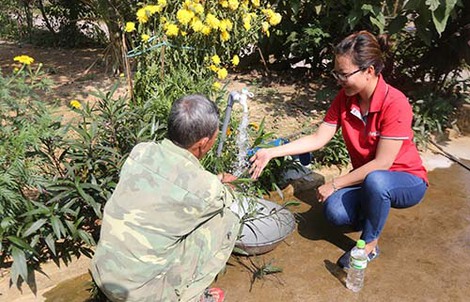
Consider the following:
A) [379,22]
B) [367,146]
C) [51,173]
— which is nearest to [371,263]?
[367,146]

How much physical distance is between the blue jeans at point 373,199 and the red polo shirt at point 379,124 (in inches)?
3.7

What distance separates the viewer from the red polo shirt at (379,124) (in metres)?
2.27

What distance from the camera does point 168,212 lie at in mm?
1474

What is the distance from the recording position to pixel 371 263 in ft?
8.36

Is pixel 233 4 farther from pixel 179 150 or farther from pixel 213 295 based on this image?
pixel 213 295

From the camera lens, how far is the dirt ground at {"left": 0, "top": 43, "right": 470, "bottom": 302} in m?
2.26

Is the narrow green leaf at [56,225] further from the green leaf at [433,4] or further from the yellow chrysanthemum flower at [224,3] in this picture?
the green leaf at [433,4]

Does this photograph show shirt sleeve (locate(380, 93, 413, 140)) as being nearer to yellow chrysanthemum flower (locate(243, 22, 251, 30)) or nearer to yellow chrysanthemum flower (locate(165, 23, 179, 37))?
yellow chrysanthemum flower (locate(243, 22, 251, 30))

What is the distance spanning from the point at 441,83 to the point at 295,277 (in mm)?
3009

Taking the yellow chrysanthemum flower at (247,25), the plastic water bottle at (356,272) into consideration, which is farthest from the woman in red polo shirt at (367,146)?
the yellow chrysanthemum flower at (247,25)

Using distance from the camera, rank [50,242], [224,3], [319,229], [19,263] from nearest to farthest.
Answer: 1. [19,263]
2. [50,242]
3. [224,3]
4. [319,229]

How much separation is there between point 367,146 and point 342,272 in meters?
0.73

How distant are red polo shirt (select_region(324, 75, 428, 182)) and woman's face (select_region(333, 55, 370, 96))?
14 cm

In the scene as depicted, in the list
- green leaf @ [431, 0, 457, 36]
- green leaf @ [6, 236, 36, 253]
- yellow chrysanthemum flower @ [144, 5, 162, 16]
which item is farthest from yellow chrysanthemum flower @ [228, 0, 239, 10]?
green leaf @ [431, 0, 457, 36]
